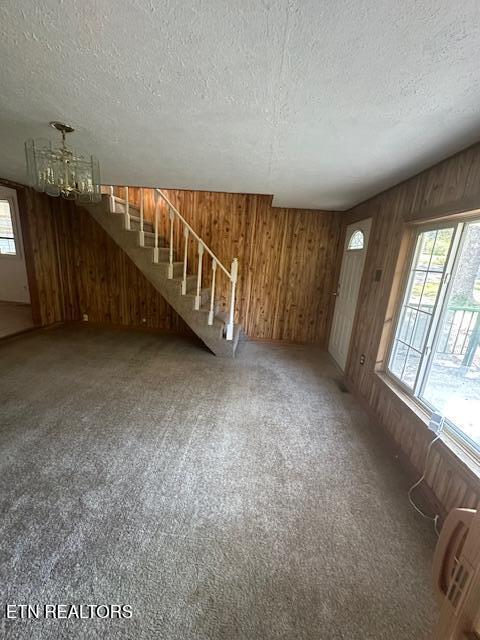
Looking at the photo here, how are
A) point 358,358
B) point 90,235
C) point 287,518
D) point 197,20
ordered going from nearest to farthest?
point 197,20 < point 287,518 < point 358,358 < point 90,235

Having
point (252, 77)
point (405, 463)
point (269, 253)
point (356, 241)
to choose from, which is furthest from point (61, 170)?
point (356, 241)

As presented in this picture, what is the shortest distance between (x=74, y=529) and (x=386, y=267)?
3.08 meters

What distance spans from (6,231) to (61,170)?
5.26 meters

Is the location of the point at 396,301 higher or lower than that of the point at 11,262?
higher

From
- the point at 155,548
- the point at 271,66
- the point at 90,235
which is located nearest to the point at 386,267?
the point at 271,66

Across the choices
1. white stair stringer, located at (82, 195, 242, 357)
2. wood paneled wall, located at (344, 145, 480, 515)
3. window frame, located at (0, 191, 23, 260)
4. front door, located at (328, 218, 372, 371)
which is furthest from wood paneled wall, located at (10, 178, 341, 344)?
window frame, located at (0, 191, 23, 260)

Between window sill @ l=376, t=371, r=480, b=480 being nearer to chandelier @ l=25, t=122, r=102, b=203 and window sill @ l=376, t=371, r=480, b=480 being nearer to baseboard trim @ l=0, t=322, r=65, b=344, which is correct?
chandelier @ l=25, t=122, r=102, b=203

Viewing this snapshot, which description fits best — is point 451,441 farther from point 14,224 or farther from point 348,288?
point 14,224

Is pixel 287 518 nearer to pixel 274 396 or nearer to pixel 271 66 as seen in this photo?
pixel 274 396

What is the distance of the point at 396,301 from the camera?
7.90 ft

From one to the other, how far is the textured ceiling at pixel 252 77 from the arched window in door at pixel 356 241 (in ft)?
4.18

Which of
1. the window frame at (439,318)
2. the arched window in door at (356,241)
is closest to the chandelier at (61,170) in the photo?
the window frame at (439,318)

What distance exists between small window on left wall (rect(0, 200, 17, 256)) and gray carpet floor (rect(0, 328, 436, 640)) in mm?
4278

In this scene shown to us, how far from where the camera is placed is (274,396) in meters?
2.77
